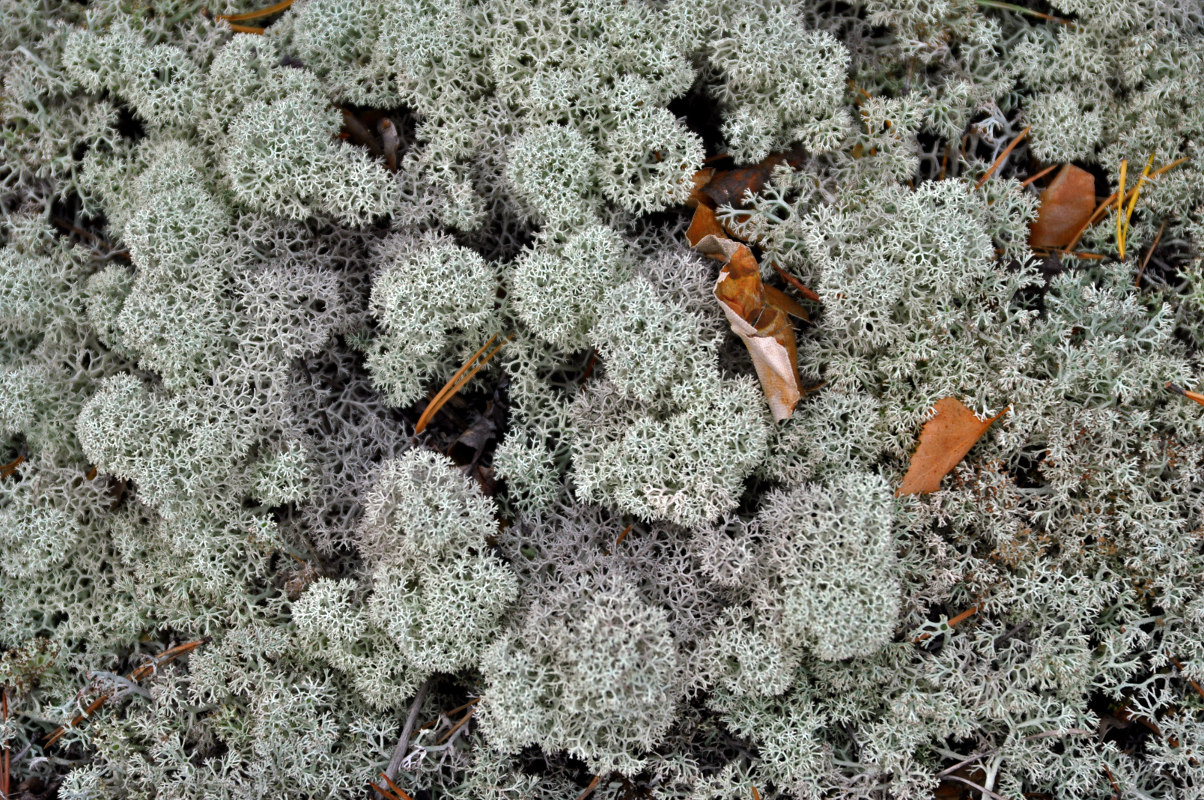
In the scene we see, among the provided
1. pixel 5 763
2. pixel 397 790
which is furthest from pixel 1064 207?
pixel 5 763

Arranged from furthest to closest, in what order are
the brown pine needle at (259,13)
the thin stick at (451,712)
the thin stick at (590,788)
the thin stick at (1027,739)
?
the brown pine needle at (259,13) < the thin stick at (451,712) < the thin stick at (590,788) < the thin stick at (1027,739)

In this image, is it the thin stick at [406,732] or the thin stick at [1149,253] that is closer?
the thin stick at [406,732]

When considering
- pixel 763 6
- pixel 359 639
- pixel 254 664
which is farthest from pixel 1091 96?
pixel 254 664

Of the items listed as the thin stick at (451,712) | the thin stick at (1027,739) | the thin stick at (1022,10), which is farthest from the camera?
the thin stick at (1022,10)

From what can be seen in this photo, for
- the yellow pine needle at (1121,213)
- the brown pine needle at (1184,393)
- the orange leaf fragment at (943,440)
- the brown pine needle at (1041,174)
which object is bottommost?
the orange leaf fragment at (943,440)

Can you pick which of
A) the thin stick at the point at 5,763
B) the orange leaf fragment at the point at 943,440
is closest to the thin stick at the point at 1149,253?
the orange leaf fragment at the point at 943,440

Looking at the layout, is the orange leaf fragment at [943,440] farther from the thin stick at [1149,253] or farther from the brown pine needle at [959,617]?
the thin stick at [1149,253]

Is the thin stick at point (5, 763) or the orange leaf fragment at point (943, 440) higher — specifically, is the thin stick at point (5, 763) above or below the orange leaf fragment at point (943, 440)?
Answer: below

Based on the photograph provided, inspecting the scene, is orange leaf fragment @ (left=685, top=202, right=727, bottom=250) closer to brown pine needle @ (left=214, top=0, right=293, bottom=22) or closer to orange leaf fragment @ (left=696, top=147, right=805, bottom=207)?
orange leaf fragment @ (left=696, top=147, right=805, bottom=207)
